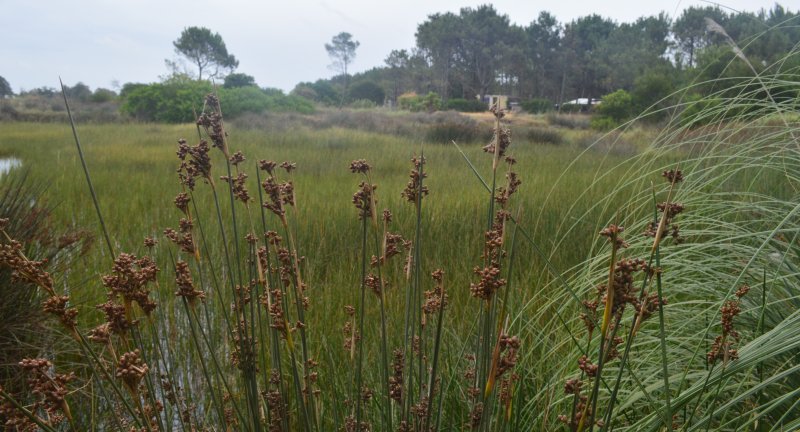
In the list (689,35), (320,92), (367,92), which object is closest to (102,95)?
(320,92)

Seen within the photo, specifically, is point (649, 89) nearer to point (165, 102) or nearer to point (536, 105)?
point (536, 105)

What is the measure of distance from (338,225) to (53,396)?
3.68 metres

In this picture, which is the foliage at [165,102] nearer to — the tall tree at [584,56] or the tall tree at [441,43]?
the tall tree at [441,43]

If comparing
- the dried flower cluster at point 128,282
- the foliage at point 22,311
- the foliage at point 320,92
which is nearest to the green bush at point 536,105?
the foliage at point 320,92

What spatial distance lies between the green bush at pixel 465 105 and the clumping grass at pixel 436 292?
18.0 meters

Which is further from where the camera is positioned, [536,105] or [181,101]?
[536,105]

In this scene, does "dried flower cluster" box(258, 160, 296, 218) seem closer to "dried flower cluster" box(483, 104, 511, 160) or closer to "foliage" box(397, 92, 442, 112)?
"dried flower cluster" box(483, 104, 511, 160)

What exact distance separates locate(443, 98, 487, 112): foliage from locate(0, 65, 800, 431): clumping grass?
59.0 feet

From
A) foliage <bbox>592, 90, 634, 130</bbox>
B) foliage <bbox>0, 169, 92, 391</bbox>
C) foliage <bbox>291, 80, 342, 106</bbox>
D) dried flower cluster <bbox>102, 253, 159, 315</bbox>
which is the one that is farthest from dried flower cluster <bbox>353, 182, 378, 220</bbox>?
foliage <bbox>291, 80, 342, 106</bbox>

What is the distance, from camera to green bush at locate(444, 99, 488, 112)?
26.1m

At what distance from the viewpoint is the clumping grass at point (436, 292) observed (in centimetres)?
86

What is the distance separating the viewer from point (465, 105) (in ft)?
86.9

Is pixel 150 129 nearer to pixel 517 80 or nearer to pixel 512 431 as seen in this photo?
pixel 512 431

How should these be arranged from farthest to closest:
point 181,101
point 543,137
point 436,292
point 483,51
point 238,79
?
point 238,79
point 483,51
point 181,101
point 543,137
point 436,292
